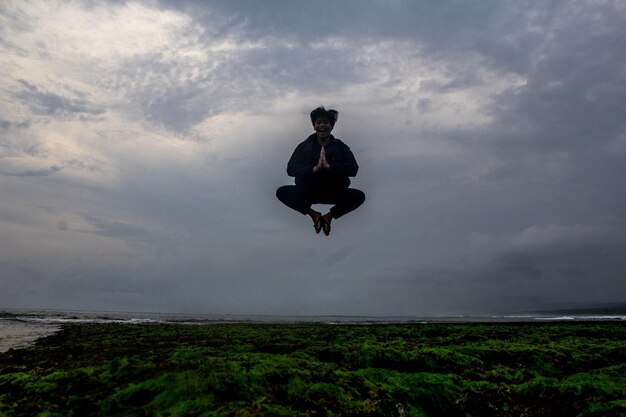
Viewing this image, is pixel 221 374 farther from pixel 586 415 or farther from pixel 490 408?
pixel 586 415

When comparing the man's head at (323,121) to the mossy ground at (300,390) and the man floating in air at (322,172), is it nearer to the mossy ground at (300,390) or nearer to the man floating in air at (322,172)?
the man floating in air at (322,172)

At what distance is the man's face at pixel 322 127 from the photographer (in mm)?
7705

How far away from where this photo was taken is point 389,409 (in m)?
5.81

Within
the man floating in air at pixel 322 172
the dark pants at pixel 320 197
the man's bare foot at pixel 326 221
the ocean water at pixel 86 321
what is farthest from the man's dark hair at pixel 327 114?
the ocean water at pixel 86 321

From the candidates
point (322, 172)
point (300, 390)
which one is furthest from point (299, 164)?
point (300, 390)

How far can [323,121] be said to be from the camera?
7.70 metres

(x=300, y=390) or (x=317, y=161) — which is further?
(x=317, y=161)

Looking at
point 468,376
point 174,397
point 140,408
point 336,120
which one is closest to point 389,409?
point 468,376

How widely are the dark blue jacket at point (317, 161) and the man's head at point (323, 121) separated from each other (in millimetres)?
175

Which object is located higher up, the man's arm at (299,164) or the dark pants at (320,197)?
the man's arm at (299,164)

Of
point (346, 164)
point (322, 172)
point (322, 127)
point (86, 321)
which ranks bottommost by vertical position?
point (86, 321)

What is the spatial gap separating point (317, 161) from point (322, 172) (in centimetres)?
41

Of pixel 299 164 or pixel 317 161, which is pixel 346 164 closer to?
pixel 317 161

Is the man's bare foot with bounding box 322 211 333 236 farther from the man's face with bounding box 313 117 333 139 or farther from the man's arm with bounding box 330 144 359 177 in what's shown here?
the man's face with bounding box 313 117 333 139
